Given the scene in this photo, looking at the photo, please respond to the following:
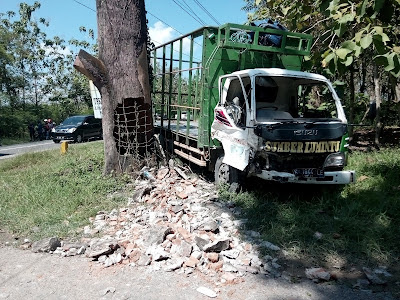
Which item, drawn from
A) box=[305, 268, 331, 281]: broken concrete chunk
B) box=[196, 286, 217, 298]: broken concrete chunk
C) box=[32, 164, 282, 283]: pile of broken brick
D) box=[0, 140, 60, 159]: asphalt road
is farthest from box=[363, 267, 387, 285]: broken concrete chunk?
box=[0, 140, 60, 159]: asphalt road

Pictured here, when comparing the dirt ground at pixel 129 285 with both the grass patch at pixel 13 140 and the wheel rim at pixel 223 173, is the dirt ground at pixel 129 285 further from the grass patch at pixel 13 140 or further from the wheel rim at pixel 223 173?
the grass patch at pixel 13 140

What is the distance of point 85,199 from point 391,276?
15.3 feet

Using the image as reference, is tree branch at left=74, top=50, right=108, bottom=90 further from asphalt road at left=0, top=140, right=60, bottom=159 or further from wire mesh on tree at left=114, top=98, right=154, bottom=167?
asphalt road at left=0, top=140, right=60, bottom=159

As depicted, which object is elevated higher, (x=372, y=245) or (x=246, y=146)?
(x=246, y=146)

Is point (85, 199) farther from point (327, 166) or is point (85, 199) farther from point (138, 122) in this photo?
point (327, 166)

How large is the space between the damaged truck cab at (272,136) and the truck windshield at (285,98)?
0.02 meters

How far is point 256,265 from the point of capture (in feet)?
12.8

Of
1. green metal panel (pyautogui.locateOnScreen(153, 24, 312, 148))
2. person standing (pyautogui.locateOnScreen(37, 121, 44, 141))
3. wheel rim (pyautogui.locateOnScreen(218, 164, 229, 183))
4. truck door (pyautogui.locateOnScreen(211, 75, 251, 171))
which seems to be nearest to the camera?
truck door (pyautogui.locateOnScreen(211, 75, 251, 171))

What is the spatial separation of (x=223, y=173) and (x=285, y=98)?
188 centimetres

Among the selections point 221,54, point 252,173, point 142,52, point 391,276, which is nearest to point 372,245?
point 391,276

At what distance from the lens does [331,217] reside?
4992 mm

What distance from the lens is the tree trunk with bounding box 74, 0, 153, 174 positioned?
7023 millimetres

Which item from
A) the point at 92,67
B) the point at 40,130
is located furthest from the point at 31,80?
the point at 92,67

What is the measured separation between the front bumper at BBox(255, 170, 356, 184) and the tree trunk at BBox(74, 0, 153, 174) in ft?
11.0
